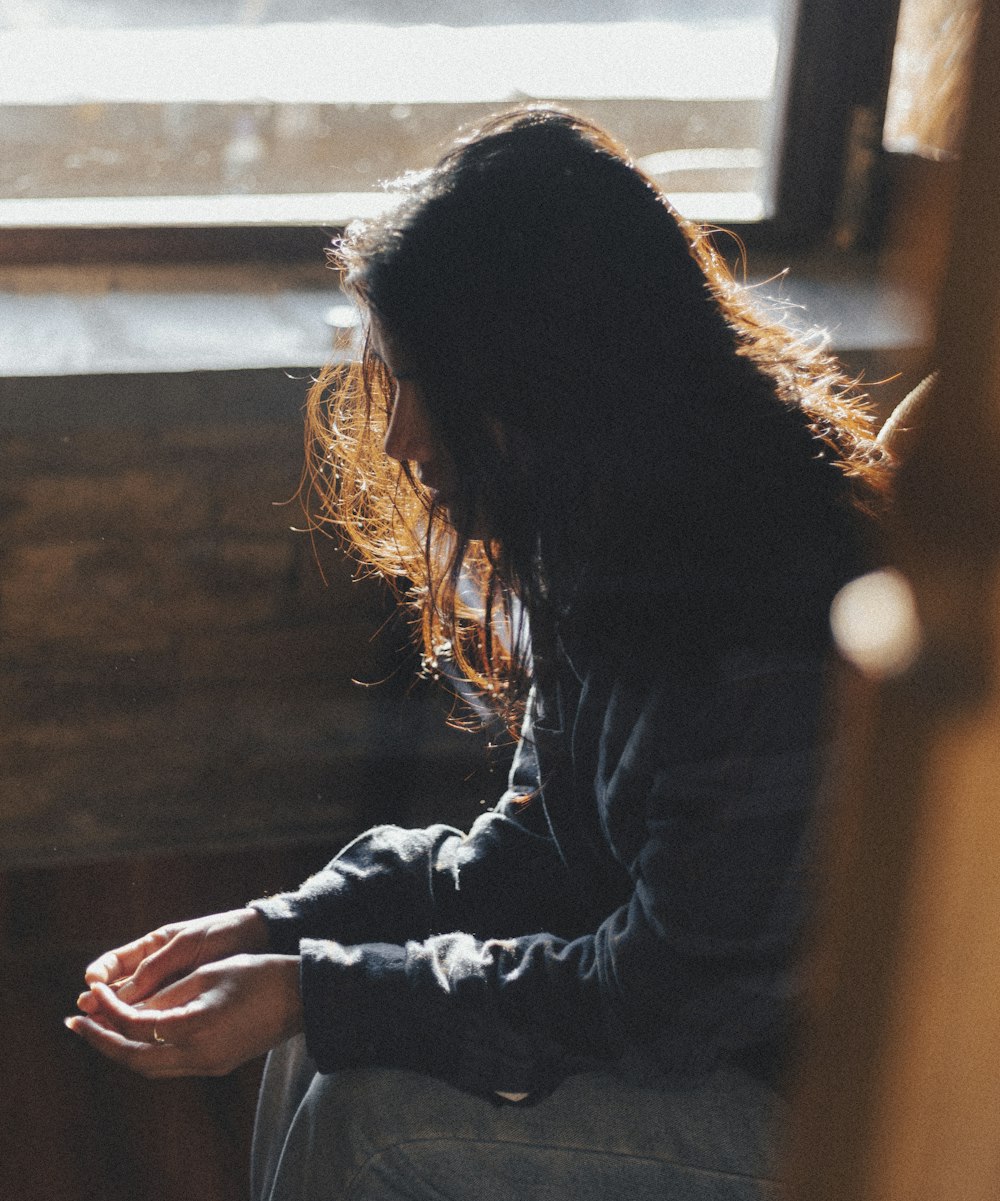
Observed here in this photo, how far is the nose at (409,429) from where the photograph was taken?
A: 38.7 inches

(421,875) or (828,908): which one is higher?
(828,908)

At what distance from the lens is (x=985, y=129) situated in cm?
25

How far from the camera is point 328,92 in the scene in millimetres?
2223

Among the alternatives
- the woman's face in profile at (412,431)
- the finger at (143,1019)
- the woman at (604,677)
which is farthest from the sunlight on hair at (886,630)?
the finger at (143,1019)

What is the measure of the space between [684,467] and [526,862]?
42 centimetres

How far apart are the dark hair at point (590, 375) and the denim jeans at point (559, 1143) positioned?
38 centimetres

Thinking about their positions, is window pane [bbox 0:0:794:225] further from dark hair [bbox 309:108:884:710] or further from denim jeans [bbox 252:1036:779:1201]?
denim jeans [bbox 252:1036:779:1201]

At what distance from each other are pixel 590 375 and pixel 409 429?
162mm

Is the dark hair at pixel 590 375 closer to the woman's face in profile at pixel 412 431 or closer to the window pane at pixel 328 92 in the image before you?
the woman's face in profile at pixel 412 431

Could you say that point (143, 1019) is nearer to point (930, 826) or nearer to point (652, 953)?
point (652, 953)

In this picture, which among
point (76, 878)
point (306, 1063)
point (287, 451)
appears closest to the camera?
point (306, 1063)

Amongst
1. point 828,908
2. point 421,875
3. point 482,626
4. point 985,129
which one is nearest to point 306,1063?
point 421,875

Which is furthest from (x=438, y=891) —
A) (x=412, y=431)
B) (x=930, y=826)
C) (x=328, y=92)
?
(x=328, y=92)

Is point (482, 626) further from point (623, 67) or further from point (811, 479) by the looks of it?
point (623, 67)
